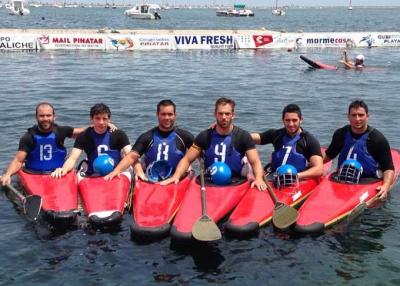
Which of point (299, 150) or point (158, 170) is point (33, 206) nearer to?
point (158, 170)

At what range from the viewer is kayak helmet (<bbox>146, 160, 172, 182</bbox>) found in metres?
9.34

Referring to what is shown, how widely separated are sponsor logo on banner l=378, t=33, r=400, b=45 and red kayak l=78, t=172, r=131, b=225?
36683 millimetres

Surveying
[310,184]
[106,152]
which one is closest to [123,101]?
[106,152]

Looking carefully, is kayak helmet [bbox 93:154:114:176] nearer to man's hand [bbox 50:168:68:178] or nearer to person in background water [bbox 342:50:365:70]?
man's hand [bbox 50:168:68:178]

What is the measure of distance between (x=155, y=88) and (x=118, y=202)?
15319 millimetres

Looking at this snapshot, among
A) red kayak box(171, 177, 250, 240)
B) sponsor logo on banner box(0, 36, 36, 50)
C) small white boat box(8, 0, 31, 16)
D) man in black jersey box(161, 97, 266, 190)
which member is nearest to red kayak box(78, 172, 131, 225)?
man in black jersey box(161, 97, 266, 190)

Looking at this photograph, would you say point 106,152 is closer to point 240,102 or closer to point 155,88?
point 240,102

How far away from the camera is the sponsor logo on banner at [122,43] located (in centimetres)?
3556

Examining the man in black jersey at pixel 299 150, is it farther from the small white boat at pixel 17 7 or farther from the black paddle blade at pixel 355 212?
the small white boat at pixel 17 7

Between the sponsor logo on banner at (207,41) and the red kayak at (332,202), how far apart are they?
29.0 meters

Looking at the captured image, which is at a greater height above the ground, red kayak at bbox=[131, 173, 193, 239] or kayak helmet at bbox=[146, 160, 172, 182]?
kayak helmet at bbox=[146, 160, 172, 182]

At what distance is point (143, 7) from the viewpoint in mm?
103812

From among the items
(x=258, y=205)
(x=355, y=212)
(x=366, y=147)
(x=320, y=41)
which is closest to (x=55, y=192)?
(x=258, y=205)

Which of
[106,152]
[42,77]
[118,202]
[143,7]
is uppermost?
[143,7]
